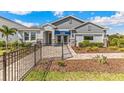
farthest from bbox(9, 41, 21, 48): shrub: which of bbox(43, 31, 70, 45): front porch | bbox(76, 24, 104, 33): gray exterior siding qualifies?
bbox(76, 24, 104, 33): gray exterior siding

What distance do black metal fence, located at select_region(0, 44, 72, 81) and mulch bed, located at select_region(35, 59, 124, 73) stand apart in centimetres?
31

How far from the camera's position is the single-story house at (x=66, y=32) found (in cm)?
795

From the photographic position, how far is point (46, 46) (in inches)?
334

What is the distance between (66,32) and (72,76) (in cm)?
176

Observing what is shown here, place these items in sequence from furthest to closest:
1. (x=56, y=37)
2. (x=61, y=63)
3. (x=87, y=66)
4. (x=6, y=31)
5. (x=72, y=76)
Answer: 1. (x=61, y=63)
2. (x=56, y=37)
3. (x=87, y=66)
4. (x=72, y=76)
5. (x=6, y=31)

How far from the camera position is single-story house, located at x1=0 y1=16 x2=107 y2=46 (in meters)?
7.95

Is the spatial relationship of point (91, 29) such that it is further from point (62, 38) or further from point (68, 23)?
point (62, 38)

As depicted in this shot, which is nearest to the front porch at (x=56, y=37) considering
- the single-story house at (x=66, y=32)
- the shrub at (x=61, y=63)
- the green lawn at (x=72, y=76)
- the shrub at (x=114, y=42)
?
the single-story house at (x=66, y=32)

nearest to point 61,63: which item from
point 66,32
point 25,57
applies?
point 66,32

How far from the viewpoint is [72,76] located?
7.38 meters

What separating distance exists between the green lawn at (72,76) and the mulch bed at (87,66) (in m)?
0.31

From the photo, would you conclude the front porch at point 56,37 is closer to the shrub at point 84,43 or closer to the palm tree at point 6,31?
the shrub at point 84,43
